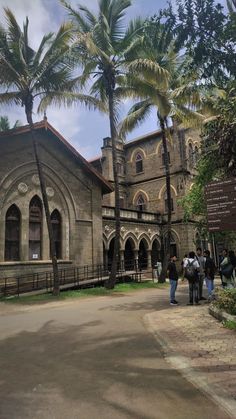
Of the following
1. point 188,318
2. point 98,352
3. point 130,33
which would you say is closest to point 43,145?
point 130,33

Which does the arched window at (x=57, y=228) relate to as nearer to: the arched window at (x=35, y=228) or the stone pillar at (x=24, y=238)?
the arched window at (x=35, y=228)

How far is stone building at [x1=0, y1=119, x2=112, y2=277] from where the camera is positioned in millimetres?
19906

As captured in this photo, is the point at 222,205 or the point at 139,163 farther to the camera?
the point at 139,163

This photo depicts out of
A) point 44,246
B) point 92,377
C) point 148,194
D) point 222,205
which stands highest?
point 148,194

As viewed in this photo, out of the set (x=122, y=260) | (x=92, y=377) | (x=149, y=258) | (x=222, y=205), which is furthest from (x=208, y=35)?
(x=149, y=258)

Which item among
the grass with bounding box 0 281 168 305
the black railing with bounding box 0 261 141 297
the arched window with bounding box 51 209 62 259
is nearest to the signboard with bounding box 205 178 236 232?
the grass with bounding box 0 281 168 305

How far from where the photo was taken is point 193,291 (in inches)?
501

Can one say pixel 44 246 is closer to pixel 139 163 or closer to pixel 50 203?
pixel 50 203

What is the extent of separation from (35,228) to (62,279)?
3092 millimetres

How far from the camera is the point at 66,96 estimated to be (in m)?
18.3

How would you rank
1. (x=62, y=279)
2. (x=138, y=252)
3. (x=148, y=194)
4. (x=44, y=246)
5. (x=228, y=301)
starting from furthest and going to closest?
(x=148, y=194) → (x=138, y=252) → (x=62, y=279) → (x=44, y=246) → (x=228, y=301)

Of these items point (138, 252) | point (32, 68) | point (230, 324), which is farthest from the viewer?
point (138, 252)

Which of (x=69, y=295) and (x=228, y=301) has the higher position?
(x=228, y=301)

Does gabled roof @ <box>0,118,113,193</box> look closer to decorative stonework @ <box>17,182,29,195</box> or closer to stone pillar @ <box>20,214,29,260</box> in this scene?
decorative stonework @ <box>17,182,29,195</box>
